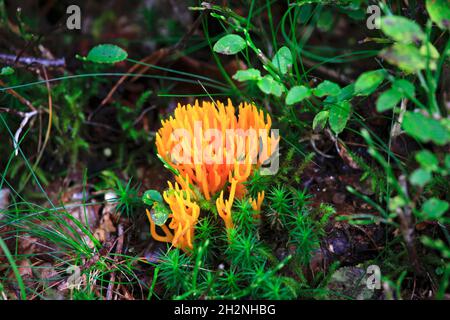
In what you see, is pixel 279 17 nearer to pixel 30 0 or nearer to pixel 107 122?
pixel 107 122

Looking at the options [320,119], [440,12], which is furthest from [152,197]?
[440,12]

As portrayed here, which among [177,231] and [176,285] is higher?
[177,231]

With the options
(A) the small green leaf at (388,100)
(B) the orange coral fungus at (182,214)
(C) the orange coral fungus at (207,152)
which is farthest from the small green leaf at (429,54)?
(B) the orange coral fungus at (182,214)

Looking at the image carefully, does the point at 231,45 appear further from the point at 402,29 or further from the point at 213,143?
the point at 402,29

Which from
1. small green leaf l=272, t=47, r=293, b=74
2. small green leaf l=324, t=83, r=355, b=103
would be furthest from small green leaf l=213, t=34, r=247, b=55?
small green leaf l=324, t=83, r=355, b=103

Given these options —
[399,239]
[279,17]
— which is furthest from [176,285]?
[279,17]

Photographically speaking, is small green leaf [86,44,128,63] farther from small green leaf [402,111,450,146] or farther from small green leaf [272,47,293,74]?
small green leaf [402,111,450,146]
